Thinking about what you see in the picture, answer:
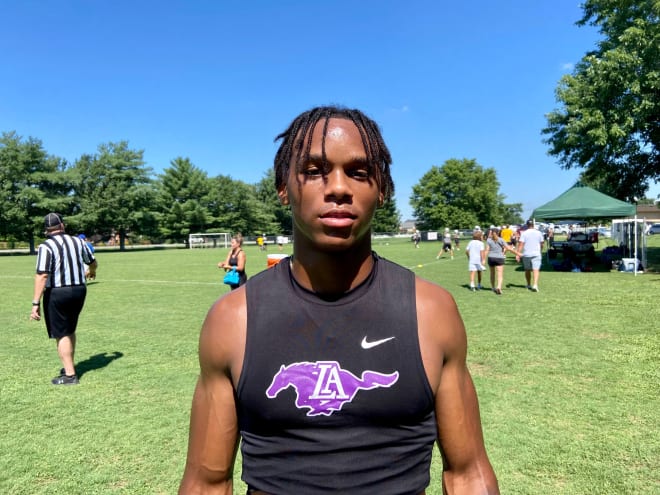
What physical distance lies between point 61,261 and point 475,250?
10829 millimetres

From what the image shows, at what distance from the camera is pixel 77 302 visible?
596 centimetres

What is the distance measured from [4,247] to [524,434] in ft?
240

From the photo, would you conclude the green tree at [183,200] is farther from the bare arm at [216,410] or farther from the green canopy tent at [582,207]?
the bare arm at [216,410]

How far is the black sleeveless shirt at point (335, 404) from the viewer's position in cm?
126

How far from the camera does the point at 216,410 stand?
4.41 ft

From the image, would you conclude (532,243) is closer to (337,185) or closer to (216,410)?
(337,185)

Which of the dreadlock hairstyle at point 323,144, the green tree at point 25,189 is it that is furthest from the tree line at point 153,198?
the dreadlock hairstyle at point 323,144

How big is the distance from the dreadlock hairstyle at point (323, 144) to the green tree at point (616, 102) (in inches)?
752

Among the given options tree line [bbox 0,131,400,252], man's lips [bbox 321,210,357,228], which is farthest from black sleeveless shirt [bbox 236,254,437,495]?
tree line [bbox 0,131,400,252]

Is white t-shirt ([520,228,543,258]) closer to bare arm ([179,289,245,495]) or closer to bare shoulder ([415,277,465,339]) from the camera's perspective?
bare shoulder ([415,277,465,339])

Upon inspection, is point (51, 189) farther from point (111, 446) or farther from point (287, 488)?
point (287, 488)

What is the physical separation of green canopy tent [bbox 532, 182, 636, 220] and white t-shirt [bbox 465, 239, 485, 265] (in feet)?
19.0

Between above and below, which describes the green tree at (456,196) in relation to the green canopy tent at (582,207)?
above

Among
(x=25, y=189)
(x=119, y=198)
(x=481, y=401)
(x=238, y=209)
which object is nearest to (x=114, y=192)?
(x=119, y=198)
